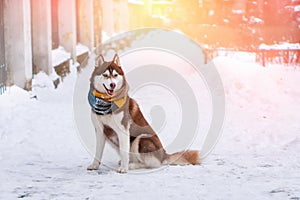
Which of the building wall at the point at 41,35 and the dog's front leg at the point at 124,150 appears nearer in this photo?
the dog's front leg at the point at 124,150

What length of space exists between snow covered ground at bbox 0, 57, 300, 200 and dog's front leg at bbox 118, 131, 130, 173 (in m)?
0.13

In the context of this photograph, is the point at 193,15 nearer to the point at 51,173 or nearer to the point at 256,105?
the point at 256,105

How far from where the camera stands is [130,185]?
5145 mm

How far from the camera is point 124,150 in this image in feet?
18.3

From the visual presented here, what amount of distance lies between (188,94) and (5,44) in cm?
392

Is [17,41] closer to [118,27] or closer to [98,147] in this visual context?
[98,147]

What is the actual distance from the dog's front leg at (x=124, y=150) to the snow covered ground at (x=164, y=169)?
13 cm

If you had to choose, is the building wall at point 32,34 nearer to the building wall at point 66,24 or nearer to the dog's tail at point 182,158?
the building wall at point 66,24

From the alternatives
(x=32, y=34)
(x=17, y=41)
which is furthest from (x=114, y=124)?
(x=32, y=34)

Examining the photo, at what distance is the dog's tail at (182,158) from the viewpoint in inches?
233

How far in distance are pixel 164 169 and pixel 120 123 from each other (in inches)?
29.2

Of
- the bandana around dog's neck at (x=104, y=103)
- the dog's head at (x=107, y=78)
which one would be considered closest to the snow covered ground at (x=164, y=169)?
the bandana around dog's neck at (x=104, y=103)

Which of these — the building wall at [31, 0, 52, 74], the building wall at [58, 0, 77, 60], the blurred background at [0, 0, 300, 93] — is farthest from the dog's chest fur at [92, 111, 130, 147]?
the building wall at [58, 0, 77, 60]

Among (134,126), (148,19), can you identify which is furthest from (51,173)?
(148,19)
